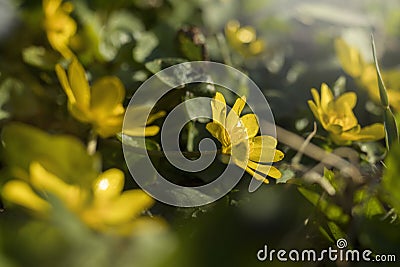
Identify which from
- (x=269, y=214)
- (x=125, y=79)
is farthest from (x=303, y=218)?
(x=125, y=79)

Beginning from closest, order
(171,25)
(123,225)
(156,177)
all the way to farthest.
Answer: (123,225), (156,177), (171,25)

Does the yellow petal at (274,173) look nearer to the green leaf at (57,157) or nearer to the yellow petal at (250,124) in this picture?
the yellow petal at (250,124)

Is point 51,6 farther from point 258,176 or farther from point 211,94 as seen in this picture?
point 258,176

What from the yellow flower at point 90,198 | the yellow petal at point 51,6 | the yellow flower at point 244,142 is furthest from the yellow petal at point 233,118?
the yellow petal at point 51,6

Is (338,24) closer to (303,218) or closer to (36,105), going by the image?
(36,105)

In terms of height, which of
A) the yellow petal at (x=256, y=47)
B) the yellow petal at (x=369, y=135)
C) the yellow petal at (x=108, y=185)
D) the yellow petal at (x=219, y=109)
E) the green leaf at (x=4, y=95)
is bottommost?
the yellow petal at (x=256, y=47)

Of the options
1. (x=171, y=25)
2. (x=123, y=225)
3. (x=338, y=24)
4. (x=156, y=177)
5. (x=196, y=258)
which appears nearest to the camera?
(x=196, y=258)

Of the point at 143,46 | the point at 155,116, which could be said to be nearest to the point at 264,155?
the point at 155,116
